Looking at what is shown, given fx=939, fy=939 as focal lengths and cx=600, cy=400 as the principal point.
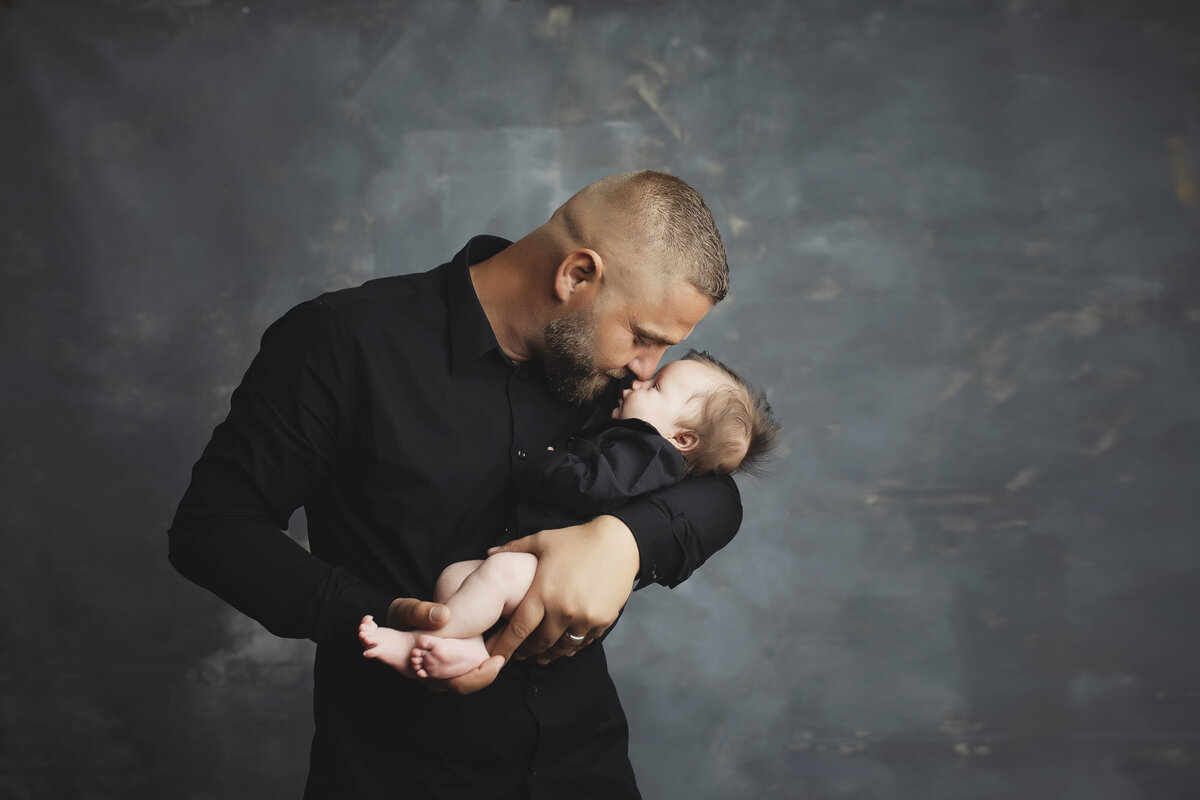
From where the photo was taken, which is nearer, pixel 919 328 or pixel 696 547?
pixel 696 547

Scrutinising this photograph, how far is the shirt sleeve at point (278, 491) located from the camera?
5.62ft

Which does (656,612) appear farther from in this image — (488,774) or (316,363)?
(316,363)

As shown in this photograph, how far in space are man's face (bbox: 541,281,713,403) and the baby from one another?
167 millimetres

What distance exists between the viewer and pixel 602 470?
1915 mm

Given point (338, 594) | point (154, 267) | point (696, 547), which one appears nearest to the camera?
point (338, 594)

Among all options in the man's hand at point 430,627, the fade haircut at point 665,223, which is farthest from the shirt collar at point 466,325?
the man's hand at point 430,627

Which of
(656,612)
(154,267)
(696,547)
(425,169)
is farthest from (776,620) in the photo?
(154,267)

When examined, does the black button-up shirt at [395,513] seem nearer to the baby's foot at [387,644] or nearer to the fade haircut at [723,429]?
the baby's foot at [387,644]

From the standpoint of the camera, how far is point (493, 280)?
2021 mm

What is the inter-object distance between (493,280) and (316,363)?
423mm

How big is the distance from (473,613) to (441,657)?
3.8 inches

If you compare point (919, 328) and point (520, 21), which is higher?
point (520, 21)

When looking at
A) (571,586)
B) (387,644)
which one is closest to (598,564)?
(571,586)

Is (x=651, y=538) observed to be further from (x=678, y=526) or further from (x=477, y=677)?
(x=477, y=677)
